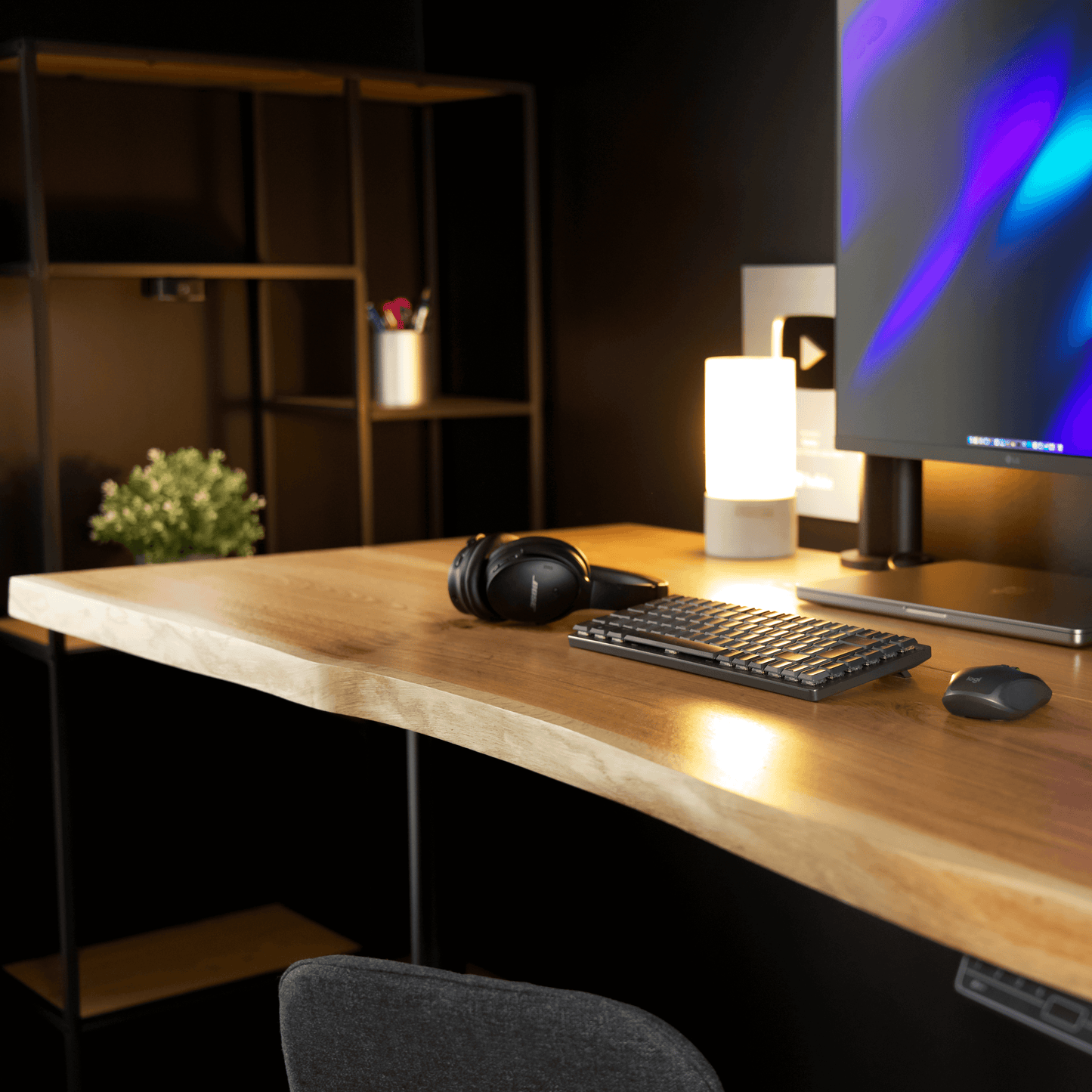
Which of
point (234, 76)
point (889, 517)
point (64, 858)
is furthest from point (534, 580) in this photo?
point (234, 76)

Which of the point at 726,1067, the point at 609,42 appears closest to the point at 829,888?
the point at 726,1067

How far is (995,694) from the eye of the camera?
1034 millimetres

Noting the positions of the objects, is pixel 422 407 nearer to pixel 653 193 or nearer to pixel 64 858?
pixel 653 193

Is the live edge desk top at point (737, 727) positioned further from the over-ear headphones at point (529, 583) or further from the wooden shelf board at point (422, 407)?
the wooden shelf board at point (422, 407)

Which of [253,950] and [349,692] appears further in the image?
[253,950]

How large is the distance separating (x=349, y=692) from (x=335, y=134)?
1.77 metres

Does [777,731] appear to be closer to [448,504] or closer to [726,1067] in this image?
[726,1067]

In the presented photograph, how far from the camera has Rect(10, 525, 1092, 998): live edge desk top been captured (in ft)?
2.56

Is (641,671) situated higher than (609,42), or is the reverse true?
(609,42)

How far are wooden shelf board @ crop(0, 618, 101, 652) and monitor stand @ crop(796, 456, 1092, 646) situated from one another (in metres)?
1.17

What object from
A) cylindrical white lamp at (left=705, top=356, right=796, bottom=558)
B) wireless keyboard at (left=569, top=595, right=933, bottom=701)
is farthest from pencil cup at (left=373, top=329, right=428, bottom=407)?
wireless keyboard at (left=569, top=595, right=933, bottom=701)

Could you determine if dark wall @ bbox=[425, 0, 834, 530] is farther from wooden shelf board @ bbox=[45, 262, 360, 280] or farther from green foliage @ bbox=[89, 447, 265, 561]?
green foliage @ bbox=[89, 447, 265, 561]

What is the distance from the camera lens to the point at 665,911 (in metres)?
2.13

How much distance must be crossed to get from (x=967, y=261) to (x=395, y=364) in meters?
1.22
